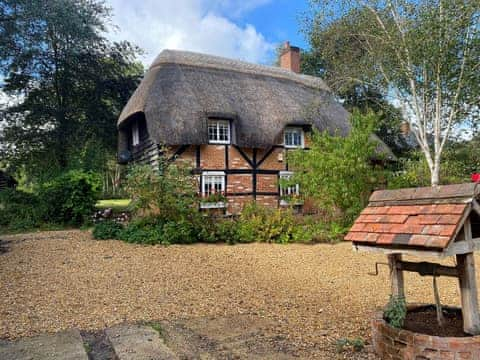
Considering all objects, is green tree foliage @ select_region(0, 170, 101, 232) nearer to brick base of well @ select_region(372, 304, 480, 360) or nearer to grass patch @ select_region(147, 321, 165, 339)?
grass patch @ select_region(147, 321, 165, 339)

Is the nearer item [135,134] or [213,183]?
[213,183]

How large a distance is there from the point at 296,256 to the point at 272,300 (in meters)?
3.04

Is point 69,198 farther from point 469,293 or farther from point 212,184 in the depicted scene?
point 469,293

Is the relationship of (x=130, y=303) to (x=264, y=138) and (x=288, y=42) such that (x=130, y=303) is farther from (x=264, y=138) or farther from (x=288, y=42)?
(x=288, y=42)

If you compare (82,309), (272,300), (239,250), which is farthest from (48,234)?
(272,300)

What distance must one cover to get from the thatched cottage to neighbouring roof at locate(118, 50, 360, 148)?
33mm

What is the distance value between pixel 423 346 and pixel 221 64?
1416cm

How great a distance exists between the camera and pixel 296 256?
8.02 m

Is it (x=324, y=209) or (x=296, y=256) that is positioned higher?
(x=324, y=209)

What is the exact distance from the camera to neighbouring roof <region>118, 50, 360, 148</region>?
11992 mm

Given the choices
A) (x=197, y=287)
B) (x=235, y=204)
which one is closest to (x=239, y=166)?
(x=235, y=204)

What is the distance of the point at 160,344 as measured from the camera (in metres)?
3.46

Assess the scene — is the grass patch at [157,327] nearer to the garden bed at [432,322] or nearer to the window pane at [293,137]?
the garden bed at [432,322]

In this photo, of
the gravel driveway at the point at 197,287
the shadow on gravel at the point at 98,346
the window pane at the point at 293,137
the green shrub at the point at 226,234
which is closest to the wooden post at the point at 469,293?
the gravel driveway at the point at 197,287
